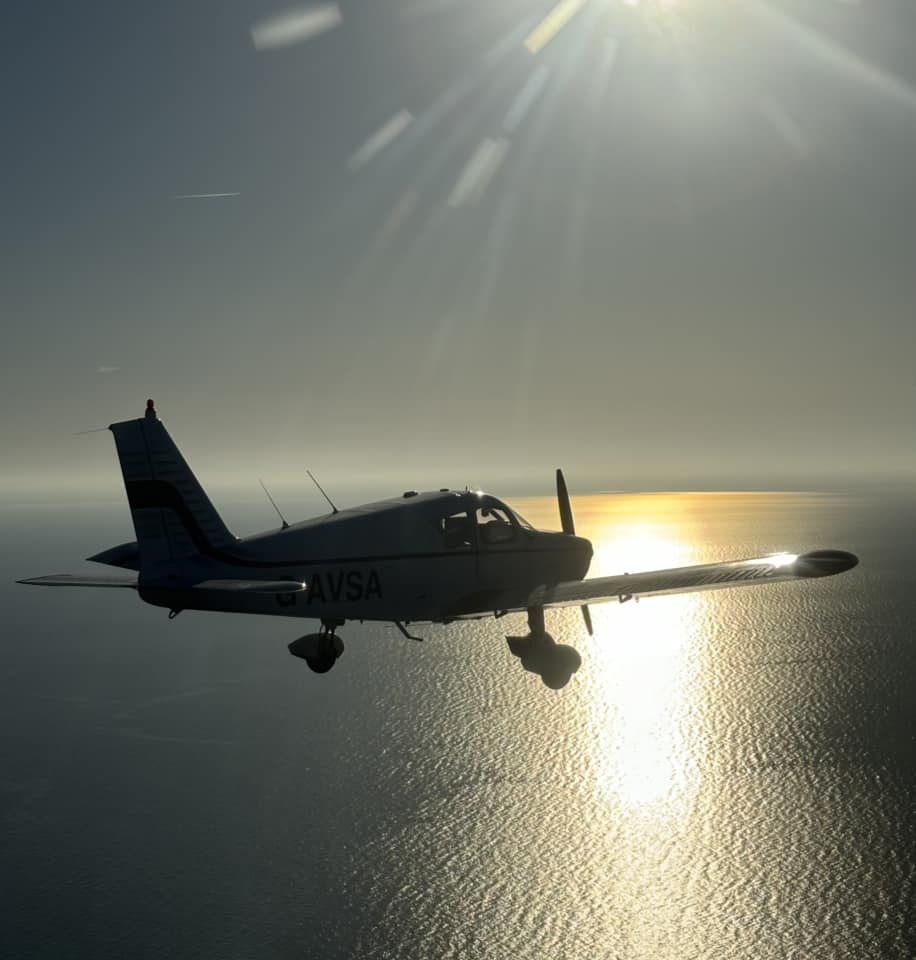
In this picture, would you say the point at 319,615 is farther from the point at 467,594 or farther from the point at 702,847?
the point at 702,847

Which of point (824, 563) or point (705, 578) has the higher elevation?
point (705, 578)

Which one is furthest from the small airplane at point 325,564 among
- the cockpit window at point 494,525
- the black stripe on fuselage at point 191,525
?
the cockpit window at point 494,525

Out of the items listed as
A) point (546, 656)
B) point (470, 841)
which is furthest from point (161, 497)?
point (470, 841)

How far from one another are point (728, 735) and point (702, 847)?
42.5 metres

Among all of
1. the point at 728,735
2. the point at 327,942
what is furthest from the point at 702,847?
the point at 327,942

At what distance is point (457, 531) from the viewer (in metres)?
19.5

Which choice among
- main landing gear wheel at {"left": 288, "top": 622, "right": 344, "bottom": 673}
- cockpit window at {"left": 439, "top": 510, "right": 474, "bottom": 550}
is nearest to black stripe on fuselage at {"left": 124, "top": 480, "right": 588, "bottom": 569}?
cockpit window at {"left": 439, "top": 510, "right": 474, "bottom": 550}

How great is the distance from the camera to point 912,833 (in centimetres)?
13912

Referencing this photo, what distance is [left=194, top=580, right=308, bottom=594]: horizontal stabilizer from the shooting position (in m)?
15.5

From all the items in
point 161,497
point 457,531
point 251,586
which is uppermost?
point 161,497

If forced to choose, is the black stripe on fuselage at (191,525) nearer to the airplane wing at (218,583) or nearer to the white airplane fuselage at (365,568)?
the white airplane fuselage at (365,568)

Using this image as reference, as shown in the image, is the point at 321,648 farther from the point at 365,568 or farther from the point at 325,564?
the point at 365,568

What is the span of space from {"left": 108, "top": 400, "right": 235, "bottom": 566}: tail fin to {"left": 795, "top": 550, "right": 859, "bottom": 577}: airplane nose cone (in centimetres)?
1254

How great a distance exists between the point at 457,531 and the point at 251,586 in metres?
5.55
